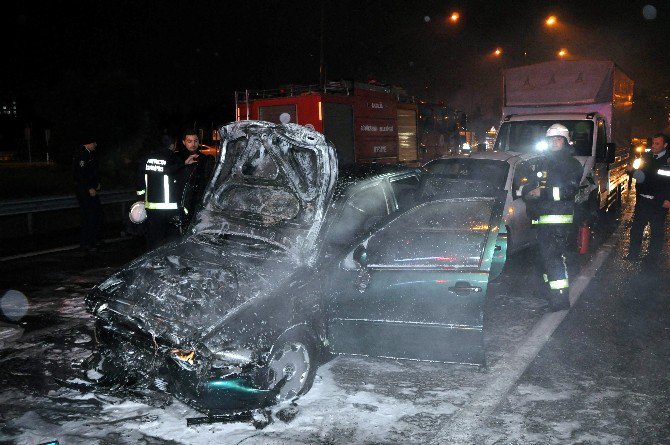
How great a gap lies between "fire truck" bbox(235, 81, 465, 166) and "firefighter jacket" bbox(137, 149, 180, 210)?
20.1ft

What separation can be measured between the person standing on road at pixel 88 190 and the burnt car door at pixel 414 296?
6.64 meters

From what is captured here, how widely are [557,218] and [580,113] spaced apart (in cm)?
558

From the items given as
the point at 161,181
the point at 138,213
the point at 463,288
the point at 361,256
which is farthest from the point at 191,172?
the point at 463,288

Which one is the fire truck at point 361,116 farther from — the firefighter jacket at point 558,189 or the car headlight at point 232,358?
the car headlight at point 232,358

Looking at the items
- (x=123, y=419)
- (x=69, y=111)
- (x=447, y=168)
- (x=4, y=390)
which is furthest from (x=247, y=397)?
(x=69, y=111)

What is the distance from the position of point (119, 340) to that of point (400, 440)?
1962 millimetres

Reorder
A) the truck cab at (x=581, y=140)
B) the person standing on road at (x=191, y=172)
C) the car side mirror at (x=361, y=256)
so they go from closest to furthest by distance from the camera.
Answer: the car side mirror at (x=361, y=256) → the person standing on road at (x=191, y=172) → the truck cab at (x=581, y=140)

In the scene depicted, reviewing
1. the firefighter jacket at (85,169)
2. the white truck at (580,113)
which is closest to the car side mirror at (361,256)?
the white truck at (580,113)

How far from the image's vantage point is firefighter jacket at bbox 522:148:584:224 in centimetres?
650

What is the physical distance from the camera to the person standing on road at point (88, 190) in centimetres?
975

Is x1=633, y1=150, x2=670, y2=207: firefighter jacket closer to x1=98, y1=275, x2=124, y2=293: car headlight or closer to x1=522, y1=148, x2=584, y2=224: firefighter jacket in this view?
x1=522, y1=148, x2=584, y2=224: firefighter jacket

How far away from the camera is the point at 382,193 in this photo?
17.9 feet

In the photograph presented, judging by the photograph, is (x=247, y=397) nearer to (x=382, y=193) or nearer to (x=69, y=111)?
(x=382, y=193)

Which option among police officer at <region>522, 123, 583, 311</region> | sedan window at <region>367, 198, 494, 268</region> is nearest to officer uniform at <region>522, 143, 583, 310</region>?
police officer at <region>522, 123, 583, 311</region>
